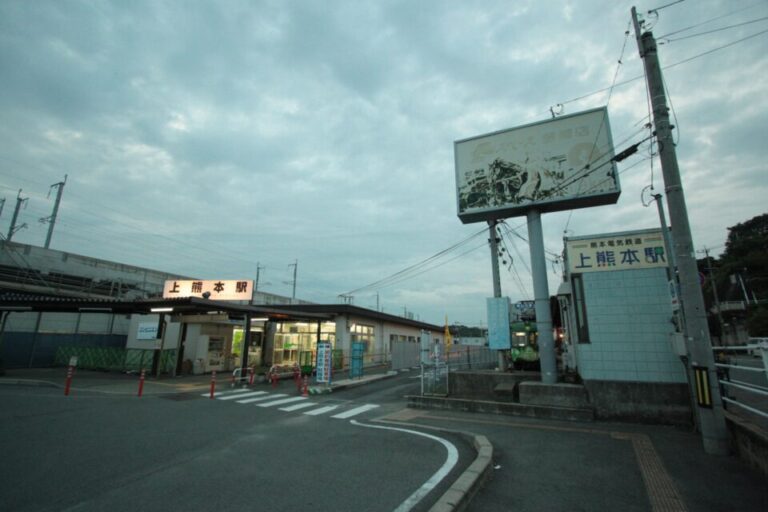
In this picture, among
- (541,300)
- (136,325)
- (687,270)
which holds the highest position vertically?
(687,270)

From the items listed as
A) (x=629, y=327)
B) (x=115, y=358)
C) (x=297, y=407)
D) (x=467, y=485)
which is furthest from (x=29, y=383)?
(x=629, y=327)

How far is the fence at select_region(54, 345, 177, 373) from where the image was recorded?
21.3 metres

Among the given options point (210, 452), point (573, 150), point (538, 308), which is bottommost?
point (210, 452)

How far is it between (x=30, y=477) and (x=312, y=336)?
944 inches

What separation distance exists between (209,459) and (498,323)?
11.4 m

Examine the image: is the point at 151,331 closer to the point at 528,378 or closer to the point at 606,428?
the point at 528,378

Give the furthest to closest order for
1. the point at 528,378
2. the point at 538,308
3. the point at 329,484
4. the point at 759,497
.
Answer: the point at 528,378, the point at 538,308, the point at 329,484, the point at 759,497

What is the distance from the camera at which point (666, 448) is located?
7.04m

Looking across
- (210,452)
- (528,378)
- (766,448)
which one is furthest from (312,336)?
(766,448)

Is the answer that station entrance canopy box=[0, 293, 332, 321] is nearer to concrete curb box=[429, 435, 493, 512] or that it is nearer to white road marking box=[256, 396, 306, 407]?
white road marking box=[256, 396, 306, 407]

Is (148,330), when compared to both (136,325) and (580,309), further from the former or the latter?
(580,309)

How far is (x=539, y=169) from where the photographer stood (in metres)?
12.6

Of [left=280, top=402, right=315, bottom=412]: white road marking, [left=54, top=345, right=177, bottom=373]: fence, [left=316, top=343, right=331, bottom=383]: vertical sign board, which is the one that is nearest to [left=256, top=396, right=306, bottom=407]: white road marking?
[left=280, top=402, right=315, bottom=412]: white road marking

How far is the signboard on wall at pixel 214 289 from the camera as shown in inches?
1190
